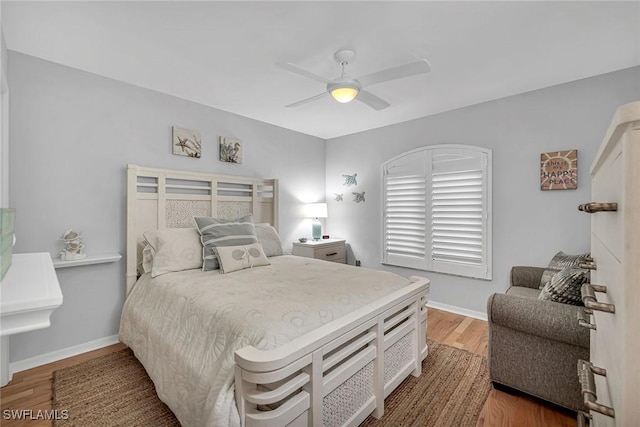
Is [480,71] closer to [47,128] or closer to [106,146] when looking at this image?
[106,146]

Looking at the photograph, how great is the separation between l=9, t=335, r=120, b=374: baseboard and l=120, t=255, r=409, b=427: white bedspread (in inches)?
13.9

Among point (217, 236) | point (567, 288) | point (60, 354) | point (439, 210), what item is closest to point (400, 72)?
point (567, 288)

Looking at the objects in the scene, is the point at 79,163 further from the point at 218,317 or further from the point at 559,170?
the point at 559,170

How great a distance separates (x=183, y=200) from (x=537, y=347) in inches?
128

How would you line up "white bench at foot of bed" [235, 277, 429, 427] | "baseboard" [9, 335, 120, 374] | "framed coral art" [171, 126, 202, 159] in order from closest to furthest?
"white bench at foot of bed" [235, 277, 429, 427]
"baseboard" [9, 335, 120, 374]
"framed coral art" [171, 126, 202, 159]

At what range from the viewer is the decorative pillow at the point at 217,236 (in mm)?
2527

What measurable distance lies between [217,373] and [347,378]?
2.17ft

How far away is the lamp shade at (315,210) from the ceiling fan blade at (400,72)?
2.48m

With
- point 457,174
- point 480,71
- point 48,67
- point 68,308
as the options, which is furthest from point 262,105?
point 68,308

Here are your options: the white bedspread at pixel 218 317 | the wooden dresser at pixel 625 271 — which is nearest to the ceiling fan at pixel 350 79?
the white bedspread at pixel 218 317

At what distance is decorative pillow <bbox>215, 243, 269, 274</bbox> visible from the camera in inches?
95.3

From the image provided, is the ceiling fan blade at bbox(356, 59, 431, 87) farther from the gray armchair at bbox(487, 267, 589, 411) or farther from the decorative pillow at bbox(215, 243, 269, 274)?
the decorative pillow at bbox(215, 243, 269, 274)

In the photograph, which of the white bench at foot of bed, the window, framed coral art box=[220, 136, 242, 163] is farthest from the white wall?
the window

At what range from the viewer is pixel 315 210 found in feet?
14.6
